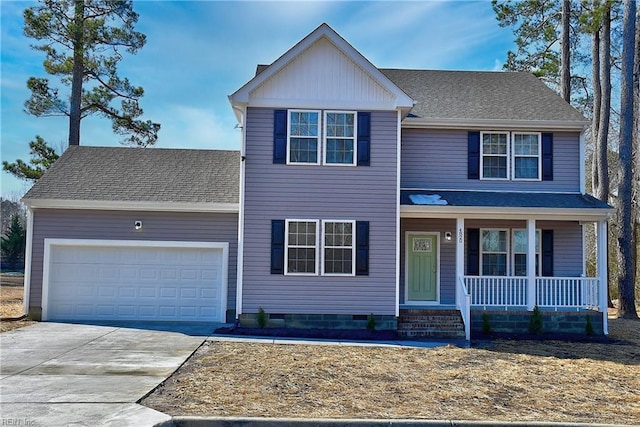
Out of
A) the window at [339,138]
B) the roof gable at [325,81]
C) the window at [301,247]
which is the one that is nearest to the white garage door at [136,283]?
the window at [301,247]

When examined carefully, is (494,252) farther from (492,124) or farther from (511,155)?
(492,124)

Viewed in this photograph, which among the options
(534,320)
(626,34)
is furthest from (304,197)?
(626,34)

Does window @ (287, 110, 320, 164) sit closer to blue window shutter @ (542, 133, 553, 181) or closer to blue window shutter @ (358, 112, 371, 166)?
blue window shutter @ (358, 112, 371, 166)

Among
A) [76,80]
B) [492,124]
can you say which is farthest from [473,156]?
[76,80]

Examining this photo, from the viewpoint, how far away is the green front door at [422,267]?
1405 cm

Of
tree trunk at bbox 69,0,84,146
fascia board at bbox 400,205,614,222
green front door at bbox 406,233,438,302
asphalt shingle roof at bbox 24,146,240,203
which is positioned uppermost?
tree trunk at bbox 69,0,84,146

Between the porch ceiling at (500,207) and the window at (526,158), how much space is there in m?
Result: 0.93

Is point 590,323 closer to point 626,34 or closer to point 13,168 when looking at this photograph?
point 626,34

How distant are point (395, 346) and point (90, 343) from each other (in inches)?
236

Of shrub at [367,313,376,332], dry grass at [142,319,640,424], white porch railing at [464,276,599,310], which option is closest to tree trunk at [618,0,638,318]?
white porch railing at [464,276,599,310]

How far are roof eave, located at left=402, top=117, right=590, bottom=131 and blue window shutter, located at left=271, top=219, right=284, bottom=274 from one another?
4.35 metres

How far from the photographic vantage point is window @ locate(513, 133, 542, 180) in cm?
1416

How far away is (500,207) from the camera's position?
12.7 metres

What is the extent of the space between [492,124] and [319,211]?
205 inches
